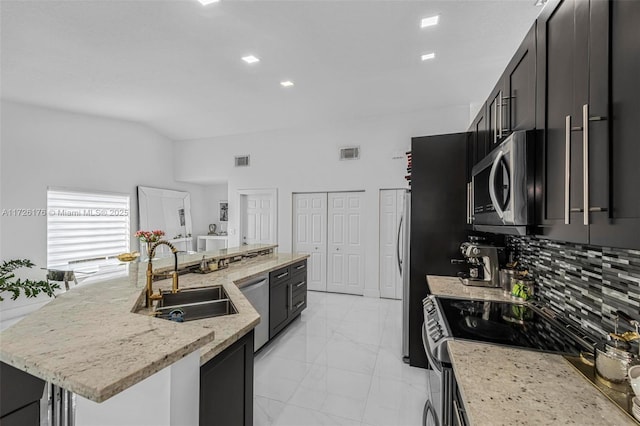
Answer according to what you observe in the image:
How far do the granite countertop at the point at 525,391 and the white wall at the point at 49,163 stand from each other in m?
5.18

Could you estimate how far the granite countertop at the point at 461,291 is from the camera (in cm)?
196

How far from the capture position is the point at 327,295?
206 inches

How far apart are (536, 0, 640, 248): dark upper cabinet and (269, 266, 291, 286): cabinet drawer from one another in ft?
8.43

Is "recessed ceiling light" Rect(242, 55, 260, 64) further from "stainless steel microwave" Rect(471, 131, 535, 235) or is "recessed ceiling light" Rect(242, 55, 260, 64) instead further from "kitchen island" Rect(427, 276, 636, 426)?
"kitchen island" Rect(427, 276, 636, 426)

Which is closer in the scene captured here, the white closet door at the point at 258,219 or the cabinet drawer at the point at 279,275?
the cabinet drawer at the point at 279,275

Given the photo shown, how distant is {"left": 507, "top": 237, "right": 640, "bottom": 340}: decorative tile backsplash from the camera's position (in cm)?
107

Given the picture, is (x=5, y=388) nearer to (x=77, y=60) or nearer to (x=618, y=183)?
(x=618, y=183)

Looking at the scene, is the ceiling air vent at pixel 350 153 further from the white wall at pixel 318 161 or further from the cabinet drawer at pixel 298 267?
the cabinet drawer at pixel 298 267

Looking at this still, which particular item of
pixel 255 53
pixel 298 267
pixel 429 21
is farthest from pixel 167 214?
pixel 429 21

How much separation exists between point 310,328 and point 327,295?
1.65 m

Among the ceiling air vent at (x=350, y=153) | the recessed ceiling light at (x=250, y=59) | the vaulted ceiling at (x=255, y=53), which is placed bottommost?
the ceiling air vent at (x=350, y=153)

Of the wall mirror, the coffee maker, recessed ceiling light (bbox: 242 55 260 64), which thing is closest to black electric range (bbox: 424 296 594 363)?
the coffee maker

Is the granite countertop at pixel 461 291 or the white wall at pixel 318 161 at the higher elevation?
the white wall at pixel 318 161

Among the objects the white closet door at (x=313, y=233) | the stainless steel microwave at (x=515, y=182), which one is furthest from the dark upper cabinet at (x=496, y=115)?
the white closet door at (x=313, y=233)
